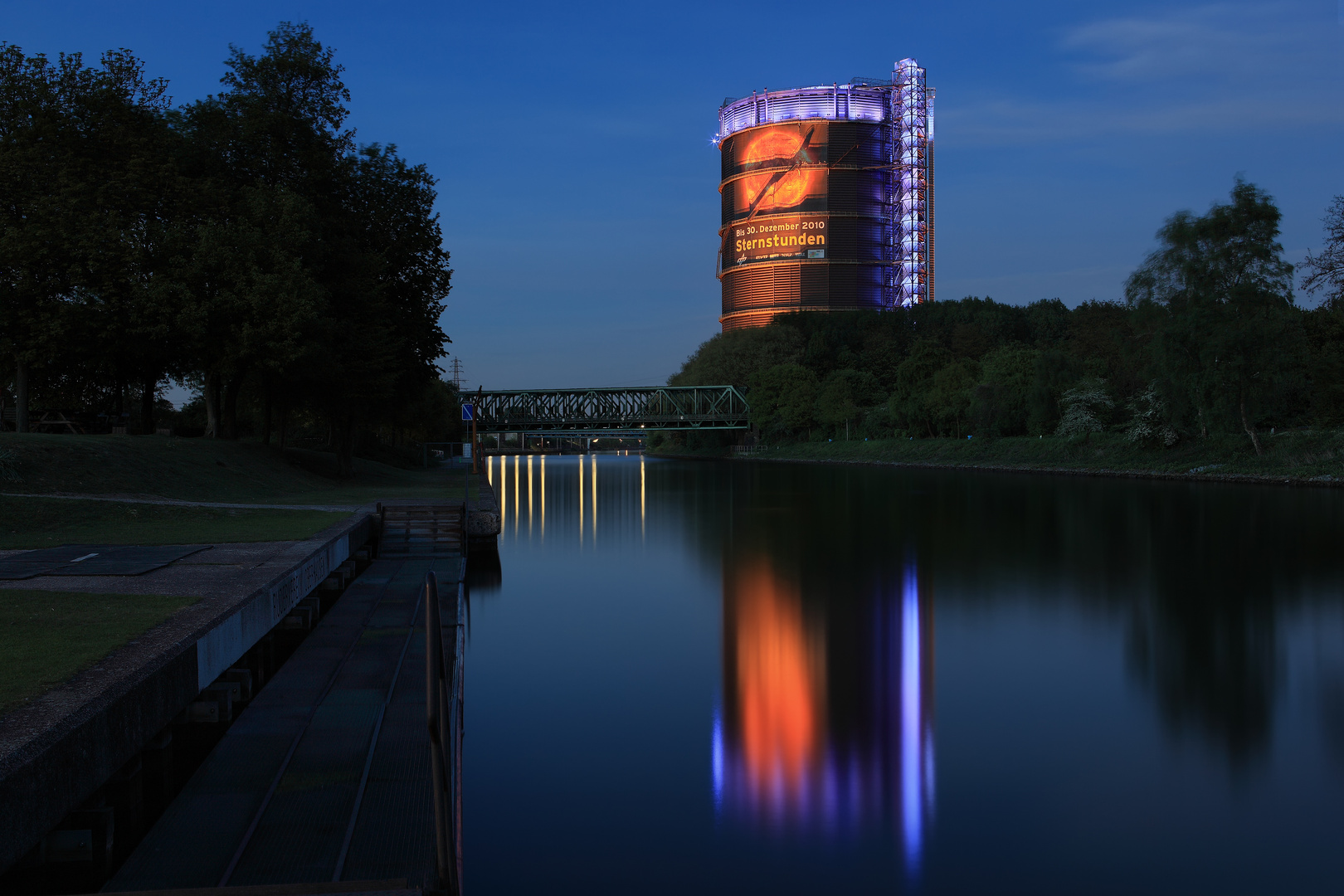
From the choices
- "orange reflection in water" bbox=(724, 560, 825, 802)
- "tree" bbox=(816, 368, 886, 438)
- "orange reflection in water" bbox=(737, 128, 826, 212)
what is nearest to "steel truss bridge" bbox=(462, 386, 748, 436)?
"tree" bbox=(816, 368, 886, 438)

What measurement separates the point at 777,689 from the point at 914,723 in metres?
2.18

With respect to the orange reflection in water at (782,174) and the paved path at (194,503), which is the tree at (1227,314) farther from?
the orange reflection in water at (782,174)

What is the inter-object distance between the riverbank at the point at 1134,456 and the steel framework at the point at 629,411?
2490 centimetres

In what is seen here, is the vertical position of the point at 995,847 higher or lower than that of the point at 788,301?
lower

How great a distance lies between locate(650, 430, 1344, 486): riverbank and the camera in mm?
49844

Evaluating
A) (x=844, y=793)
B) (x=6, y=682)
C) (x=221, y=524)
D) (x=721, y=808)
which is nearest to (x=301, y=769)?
(x=6, y=682)

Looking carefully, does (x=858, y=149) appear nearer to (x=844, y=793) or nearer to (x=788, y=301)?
(x=788, y=301)

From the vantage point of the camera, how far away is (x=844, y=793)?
925cm

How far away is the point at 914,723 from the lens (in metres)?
11.4

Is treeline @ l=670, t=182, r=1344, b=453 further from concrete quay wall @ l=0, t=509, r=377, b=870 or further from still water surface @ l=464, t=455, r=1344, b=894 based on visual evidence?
concrete quay wall @ l=0, t=509, r=377, b=870

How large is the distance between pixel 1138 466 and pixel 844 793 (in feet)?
188

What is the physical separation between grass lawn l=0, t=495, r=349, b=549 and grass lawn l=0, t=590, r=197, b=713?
608 centimetres

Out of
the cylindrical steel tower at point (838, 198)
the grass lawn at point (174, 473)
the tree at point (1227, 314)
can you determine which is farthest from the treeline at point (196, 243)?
the cylindrical steel tower at point (838, 198)

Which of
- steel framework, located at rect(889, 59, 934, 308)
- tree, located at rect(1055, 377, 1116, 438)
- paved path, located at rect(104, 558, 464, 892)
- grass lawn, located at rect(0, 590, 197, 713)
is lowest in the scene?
paved path, located at rect(104, 558, 464, 892)
